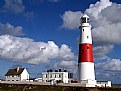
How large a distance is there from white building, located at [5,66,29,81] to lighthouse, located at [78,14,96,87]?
92.1 ft

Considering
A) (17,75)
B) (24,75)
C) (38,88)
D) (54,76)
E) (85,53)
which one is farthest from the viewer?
(24,75)

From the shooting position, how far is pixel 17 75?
93.8 meters

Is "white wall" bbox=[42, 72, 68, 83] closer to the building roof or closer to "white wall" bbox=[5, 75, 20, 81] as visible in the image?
"white wall" bbox=[5, 75, 20, 81]

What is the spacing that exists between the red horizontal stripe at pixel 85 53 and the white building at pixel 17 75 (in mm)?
29483

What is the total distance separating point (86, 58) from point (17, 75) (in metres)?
31.7

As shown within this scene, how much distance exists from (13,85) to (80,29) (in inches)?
761

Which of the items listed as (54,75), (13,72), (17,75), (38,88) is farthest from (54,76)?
(38,88)

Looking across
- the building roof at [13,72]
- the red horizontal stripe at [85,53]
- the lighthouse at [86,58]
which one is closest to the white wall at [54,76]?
the building roof at [13,72]

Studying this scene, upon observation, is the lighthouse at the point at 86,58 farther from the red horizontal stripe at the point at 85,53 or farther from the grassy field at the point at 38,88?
the grassy field at the point at 38,88

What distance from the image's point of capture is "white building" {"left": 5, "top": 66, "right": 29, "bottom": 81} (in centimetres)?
9331

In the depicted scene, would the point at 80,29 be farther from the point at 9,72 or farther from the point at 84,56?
the point at 9,72

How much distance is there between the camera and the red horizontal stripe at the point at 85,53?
6750 centimetres

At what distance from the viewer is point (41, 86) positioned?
70.9m

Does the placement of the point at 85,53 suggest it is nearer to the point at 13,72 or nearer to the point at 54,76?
the point at 54,76
